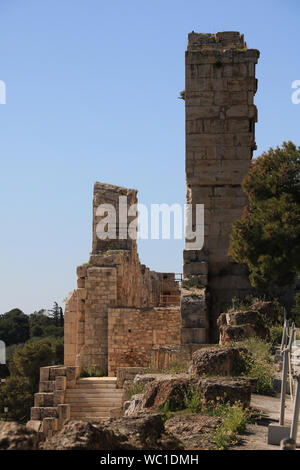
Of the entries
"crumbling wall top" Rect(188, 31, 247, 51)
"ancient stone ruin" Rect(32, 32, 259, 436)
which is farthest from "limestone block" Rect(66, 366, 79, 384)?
"crumbling wall top" Rect(188, 31, 247, 51)

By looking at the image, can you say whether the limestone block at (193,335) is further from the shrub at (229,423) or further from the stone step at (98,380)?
the shrub at (229,423)

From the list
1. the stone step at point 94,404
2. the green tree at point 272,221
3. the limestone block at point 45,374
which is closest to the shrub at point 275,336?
the green tree at point 272,221

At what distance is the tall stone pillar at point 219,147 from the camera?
17.9 m

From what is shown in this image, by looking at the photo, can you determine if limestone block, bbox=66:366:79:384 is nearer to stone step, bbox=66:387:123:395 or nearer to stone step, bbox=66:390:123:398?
stone step, bbox=66:387:123:395

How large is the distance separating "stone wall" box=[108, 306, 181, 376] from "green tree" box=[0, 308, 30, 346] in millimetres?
38282

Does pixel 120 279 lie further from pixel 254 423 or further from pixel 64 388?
pixel 254 423

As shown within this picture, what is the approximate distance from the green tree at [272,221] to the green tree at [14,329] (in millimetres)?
46593

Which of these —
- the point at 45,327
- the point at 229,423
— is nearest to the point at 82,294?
the point at 229,423

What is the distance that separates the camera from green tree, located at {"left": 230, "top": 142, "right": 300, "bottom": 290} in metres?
14.2

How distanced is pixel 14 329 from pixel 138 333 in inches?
1576
